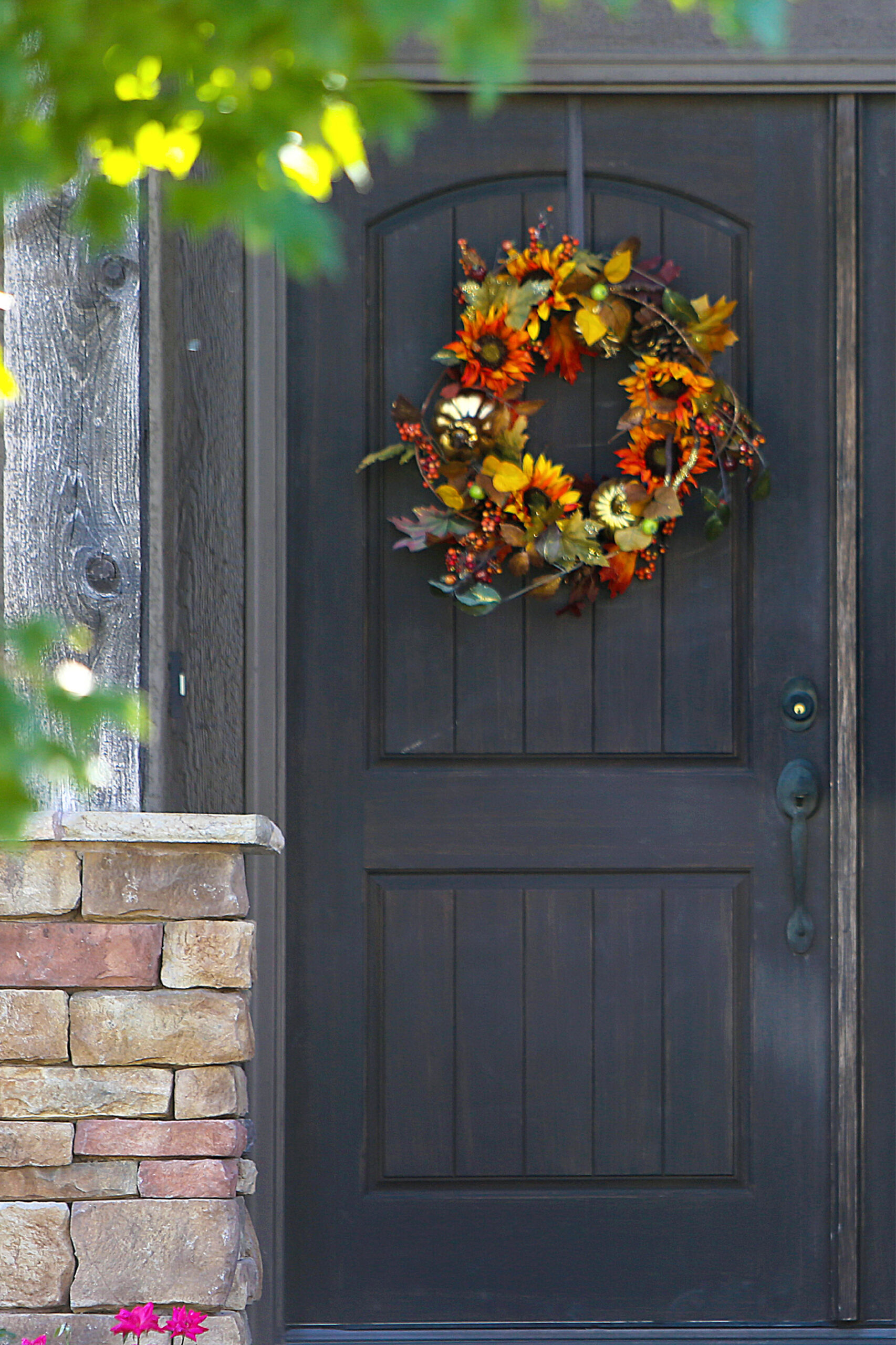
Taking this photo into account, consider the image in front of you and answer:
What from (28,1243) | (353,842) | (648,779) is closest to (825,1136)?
(648,779)

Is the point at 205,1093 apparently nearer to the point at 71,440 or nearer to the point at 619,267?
the point at 71,440

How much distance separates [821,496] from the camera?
242 cm

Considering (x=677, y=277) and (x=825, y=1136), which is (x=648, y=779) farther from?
(x=677, y=277)

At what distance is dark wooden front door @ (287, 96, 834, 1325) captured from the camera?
7.64 feet

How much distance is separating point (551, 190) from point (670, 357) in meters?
0.40

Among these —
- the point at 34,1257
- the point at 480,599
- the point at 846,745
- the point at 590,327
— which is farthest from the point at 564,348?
the point at 34,1257

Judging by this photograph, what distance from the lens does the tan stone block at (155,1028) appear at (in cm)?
182

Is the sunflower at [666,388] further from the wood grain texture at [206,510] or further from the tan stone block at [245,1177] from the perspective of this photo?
the tan stone block at [245,1177]

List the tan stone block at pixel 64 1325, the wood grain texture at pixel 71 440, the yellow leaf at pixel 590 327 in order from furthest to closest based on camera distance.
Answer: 1. the yellow leaf at pixel 590 327
2. the wood grain texture at pixel 71 440
3. the tan stone block at pixel 64 1325

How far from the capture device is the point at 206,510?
2.32 metres

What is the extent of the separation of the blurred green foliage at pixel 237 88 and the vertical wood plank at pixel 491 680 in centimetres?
162

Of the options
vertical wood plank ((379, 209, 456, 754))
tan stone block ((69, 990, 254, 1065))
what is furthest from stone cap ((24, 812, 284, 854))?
vertical wood plank ((379, 209, 456, 754))

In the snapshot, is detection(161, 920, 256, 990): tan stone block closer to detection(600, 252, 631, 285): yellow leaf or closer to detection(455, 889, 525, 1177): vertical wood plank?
detection(455, 889, 525, 1177): vertical wood plank

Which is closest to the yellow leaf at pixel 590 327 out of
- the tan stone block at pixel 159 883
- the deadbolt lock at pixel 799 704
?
the deadbolt lock at pixel 799 704
